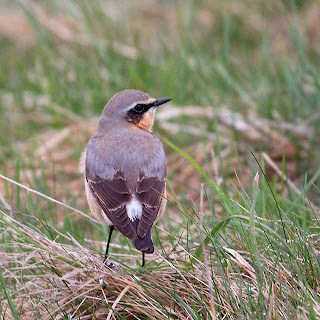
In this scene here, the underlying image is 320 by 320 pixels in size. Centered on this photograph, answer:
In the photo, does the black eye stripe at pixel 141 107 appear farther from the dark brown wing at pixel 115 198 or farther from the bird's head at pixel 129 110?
the dark brown wing at pixel 115 198

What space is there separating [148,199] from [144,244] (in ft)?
1.69

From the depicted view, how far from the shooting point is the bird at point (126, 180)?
3.73 meters

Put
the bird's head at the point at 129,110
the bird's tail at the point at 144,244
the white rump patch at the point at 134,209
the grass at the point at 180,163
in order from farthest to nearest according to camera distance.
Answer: the bird's head at the point at 129,110
the white rump patch at the point at 134,209
the bird's tail at the point at 144,244
the grass at the point at 180,163

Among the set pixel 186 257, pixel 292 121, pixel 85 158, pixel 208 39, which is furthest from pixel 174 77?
pixel 186 257

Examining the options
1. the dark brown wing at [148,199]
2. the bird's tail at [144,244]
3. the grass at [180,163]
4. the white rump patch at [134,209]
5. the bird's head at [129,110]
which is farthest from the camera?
the bird's head at [129,110]

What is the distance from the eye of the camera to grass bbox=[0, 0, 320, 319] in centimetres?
313

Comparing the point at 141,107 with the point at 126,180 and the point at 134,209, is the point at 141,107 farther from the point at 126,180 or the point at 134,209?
the point at 134,209

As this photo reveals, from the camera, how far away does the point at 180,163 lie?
22.0 ft

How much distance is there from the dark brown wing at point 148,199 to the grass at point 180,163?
15cm

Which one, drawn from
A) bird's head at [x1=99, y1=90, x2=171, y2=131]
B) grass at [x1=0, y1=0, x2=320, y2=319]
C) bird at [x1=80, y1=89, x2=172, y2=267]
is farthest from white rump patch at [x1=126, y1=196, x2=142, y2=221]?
bird's head at [x1=99, y1=90, x2=171, y2=131]

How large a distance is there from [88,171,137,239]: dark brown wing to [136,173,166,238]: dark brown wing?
0.07 meters

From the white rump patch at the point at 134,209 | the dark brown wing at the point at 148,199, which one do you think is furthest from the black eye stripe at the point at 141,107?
the white rump patch at the point at 134,209

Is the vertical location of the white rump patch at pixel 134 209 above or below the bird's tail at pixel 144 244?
below

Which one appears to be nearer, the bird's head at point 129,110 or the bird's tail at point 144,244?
the bird's tail at point 144,244
